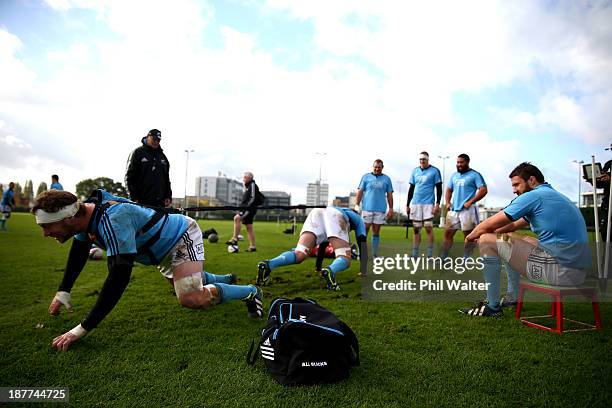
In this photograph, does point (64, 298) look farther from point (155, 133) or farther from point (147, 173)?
point (155, 133)

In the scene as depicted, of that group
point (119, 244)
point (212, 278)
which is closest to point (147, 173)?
point (212, 278)

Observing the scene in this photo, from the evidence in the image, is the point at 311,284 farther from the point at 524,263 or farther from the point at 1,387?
the point at 1,387

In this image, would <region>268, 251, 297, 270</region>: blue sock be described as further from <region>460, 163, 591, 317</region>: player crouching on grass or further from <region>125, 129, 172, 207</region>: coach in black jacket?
<region>125, 129, 172, 207</region>: coach in black jacket

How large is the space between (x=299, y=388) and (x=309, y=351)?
25 cm

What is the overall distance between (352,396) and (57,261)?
746 cm

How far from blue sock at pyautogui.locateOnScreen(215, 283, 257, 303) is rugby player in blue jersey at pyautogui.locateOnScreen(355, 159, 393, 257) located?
5.03 metres

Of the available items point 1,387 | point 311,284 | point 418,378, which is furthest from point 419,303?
point 1,387

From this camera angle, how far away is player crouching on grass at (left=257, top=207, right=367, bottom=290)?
5559mm

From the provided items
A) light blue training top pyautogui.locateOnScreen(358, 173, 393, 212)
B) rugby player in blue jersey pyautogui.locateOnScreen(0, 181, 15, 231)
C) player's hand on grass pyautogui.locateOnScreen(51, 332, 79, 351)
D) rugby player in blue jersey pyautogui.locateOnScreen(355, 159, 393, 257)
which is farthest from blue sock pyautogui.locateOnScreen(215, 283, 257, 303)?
rugby player in blue jersey pyautogui.locateOnScreen(0, 181, 15, 231)

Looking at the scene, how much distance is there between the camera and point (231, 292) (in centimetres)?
395

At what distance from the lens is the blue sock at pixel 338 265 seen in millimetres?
5457

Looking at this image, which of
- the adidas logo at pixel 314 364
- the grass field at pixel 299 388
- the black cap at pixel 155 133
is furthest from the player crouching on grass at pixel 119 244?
the black cap at pixel 155 133

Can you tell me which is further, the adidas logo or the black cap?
the black cap

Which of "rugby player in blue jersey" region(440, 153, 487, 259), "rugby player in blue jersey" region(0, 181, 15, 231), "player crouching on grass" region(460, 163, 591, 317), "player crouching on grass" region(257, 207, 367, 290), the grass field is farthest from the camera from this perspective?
"rugby player in blue jersey" region(0, 181, 15, 231)
